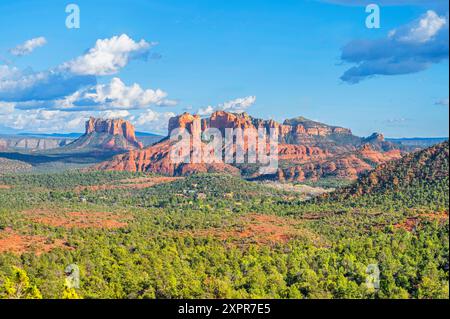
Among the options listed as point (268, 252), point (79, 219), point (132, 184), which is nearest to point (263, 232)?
point (268, 252)

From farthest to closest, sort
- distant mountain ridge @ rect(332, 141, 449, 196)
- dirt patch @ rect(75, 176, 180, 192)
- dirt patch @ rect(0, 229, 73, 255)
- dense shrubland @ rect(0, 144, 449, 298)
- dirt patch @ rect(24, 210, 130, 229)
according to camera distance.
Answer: dirt patch @ rect(75, 176, 180, 192) < distant mountain ridge @ rect(332, 141, 449, 196) < dirt patch @ rect(24, 210, 130, 229) < dirt patch @ rect(0, 229, 73, 255) < dense shrubland @ rect(0, 144, 449, 298)

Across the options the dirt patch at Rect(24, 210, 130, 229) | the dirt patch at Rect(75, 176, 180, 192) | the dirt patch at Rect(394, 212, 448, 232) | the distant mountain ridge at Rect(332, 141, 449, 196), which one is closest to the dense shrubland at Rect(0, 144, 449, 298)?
the dirt patch at Rect(394, 212, 448, 232)

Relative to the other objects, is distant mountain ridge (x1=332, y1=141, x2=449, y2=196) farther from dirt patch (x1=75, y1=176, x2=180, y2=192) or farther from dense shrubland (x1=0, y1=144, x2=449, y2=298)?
dirt patch (x1=75, y1=176, x2=180, y2=192)

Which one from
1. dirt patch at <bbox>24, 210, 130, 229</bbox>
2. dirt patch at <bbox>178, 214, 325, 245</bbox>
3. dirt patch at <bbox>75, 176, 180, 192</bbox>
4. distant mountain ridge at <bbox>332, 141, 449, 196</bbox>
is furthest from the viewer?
dirt patch at <bbox>75, 176, 180, 192</bbox>

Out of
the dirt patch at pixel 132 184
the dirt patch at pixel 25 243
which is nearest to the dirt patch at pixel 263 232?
the dirt patch at pixel 25 243

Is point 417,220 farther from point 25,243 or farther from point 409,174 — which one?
point 25,243

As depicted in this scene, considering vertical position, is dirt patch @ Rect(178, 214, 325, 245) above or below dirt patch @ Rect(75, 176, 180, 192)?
below

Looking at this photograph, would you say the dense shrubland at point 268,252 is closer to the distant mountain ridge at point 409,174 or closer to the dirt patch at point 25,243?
the distant mountain ridge at point 409,174
